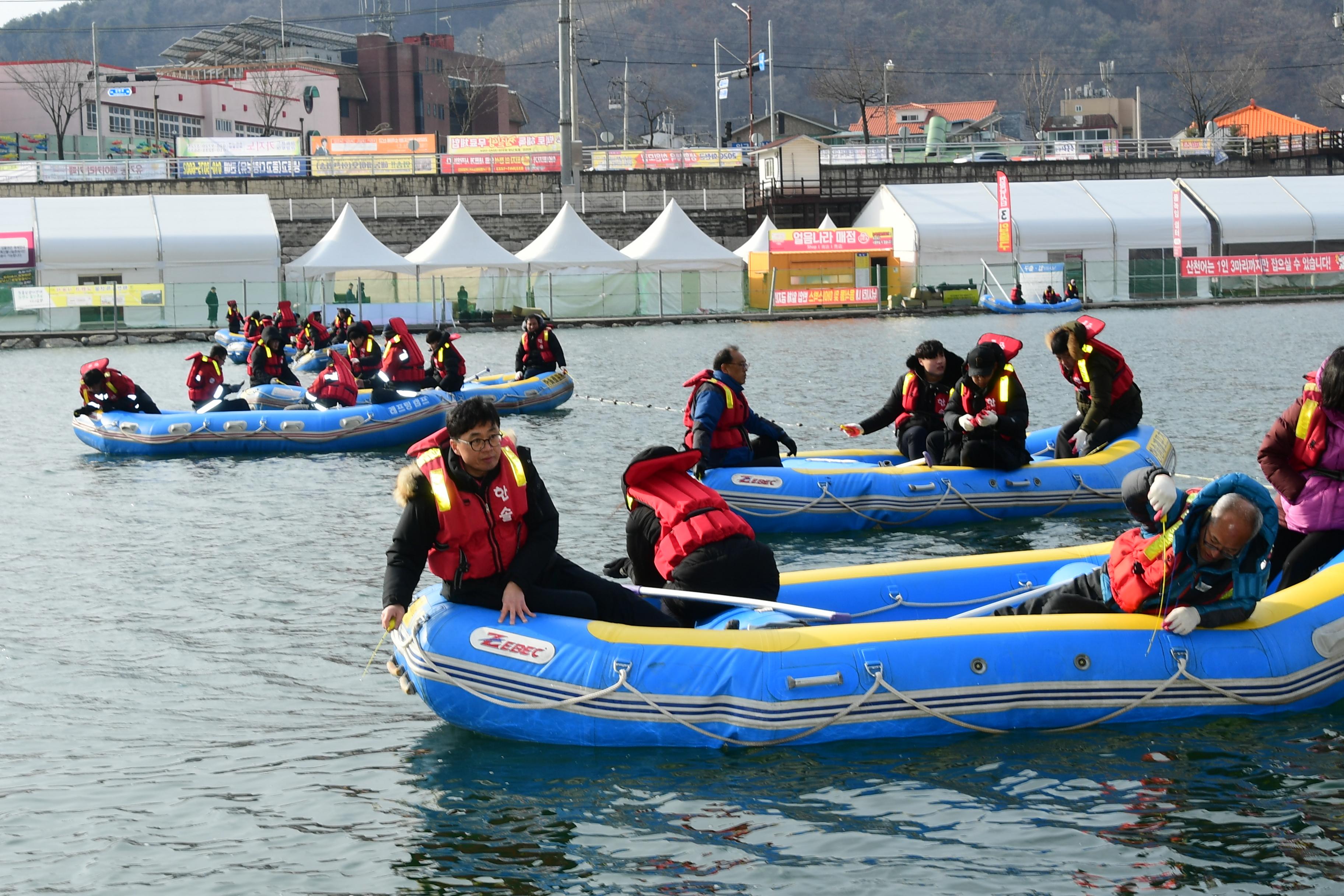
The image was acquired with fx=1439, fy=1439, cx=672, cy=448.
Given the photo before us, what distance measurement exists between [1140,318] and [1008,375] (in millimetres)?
28293

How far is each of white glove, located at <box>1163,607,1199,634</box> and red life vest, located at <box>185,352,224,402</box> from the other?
50.9 feet

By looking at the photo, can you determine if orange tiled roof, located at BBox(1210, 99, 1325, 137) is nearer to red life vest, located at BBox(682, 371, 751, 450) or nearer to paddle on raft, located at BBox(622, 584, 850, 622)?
red life vest, located at BBox(682, 371, 751, 450)

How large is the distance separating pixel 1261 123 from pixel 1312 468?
86512 millimetres

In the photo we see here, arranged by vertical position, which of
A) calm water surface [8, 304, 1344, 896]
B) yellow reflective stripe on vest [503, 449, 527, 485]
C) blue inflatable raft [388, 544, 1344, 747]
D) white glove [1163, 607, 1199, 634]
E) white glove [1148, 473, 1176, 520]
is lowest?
calm water surface [8, 304, 1344, 896]

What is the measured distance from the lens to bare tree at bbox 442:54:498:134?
354 ft

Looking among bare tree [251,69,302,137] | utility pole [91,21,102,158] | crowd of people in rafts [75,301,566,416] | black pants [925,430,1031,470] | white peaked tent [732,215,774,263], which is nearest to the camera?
black pants [925,430,1031,470]

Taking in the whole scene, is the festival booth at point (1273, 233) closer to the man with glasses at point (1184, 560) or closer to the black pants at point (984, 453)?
the black pants at point (984, 453)

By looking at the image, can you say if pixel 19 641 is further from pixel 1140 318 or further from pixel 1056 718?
pixel 1140 318

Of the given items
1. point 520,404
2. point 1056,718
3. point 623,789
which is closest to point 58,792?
point 623,789

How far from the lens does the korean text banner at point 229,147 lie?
54594mm

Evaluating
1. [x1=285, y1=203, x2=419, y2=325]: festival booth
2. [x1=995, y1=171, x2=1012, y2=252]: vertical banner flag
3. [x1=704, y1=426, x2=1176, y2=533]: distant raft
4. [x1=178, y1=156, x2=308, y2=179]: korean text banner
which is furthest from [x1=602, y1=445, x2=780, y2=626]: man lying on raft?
[x1=178, y1=156, x2=308, y2=179]: korean text banner

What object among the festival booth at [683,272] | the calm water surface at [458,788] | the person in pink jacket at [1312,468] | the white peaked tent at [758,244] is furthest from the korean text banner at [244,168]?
the person in pink jacket at [1312,468]

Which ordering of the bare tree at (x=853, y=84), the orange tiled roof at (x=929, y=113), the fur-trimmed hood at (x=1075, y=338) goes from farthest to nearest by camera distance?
the orange tiled roof at (x=929, y=113) < the bare tree at (x=853, y=84) < the fur-trimmed hood at (x=1075, y=338)

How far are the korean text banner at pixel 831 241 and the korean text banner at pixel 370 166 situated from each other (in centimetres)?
1598
